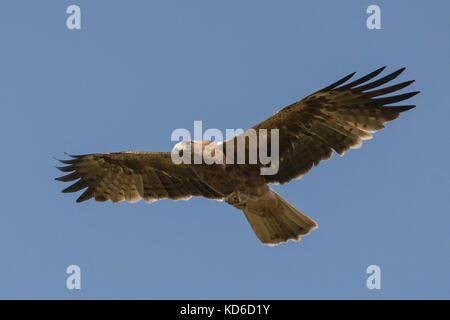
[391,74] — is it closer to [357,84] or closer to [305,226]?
[357,84]

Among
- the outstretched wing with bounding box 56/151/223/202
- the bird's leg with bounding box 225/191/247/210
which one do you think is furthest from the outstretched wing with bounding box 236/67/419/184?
the outstretched wing with bounding box 56/151/223/202

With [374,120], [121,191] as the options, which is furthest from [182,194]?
[374,120]

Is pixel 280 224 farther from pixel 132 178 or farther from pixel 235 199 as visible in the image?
pixel 132 178

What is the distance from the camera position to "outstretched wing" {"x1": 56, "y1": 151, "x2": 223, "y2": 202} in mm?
11375

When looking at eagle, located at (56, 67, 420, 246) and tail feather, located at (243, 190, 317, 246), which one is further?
tail feather, located at (243, 190, 317, 246)

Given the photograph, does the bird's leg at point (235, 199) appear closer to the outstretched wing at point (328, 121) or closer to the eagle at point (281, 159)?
the eagle at point (281, 159)

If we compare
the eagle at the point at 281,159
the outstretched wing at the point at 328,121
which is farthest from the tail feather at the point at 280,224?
the outstretched wing at the point at 328,121

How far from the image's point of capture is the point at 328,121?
10531 mm

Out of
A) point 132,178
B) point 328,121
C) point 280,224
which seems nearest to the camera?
point 328,121

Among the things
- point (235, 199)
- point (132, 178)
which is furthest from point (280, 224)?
point (132, 178)

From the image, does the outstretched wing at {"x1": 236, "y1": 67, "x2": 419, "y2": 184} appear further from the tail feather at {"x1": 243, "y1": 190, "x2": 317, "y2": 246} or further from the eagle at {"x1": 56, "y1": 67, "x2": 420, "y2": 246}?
the tail feather at {"x1": 243, "y1": 190, "x2": 317, "y2": 246}

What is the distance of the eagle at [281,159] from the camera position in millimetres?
10289

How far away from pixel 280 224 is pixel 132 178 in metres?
2.49

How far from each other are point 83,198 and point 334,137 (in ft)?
13.5
